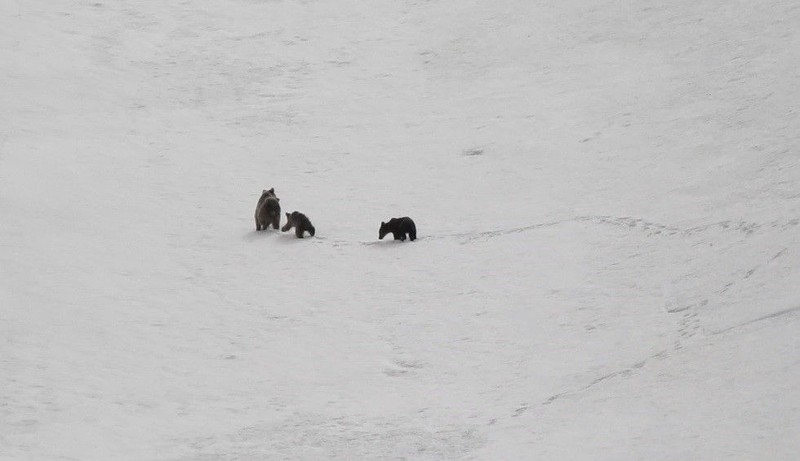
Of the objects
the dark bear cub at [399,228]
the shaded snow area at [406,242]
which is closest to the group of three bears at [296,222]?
the dark bear cub at [399,228]

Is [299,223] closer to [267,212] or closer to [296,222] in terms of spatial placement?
[296,222]

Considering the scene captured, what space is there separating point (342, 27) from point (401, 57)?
2473 mm

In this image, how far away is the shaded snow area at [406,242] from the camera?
932 centimetres

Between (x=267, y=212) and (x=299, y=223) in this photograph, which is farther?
(x=267, y=212)

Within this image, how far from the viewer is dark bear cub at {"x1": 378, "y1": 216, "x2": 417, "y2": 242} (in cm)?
1449

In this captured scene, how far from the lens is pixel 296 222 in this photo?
14.7 m

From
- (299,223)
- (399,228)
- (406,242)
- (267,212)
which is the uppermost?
(267,212)

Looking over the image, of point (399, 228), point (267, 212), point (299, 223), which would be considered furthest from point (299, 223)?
point (399, 228)

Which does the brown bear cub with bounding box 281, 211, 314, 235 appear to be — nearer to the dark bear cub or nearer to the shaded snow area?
the shaded snow area

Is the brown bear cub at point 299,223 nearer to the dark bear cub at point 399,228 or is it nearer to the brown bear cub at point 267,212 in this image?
the brown bear cub at point 267,212

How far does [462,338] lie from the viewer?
11.7m

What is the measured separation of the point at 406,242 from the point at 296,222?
1453 millimetres

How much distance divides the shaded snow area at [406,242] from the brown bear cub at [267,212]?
153 mm

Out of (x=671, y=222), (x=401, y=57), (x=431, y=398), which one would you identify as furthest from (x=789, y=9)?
(x=431, y=398)
